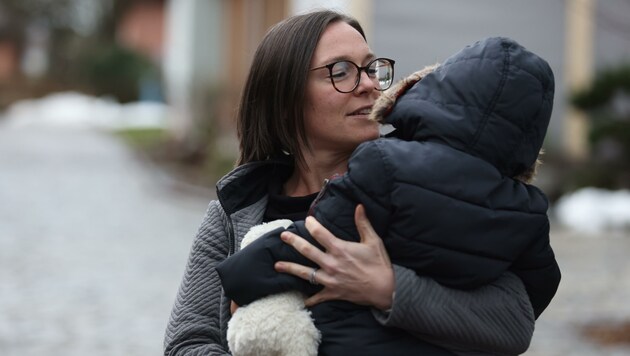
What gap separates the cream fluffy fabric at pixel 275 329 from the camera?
6.47ft

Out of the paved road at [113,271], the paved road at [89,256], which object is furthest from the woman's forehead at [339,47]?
the paved road at [89,256]

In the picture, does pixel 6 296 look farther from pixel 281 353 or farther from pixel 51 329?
pixel 281 353

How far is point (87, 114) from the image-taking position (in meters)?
43.2

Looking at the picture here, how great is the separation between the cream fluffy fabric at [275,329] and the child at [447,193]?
2cm

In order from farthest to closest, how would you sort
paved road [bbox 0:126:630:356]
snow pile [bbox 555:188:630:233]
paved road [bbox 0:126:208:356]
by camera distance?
snow pile [bbox 555:188:630:233]
paved road [bbox 0:126:208:356]
paved road [bbox 0:126:630:356]

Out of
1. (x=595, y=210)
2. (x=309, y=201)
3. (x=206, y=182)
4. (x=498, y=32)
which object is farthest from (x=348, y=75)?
(x=206, y=182)

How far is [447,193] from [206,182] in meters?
16.0

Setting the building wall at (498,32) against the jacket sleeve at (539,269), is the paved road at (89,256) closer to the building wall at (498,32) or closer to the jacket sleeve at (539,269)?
the building wall at (498,32)

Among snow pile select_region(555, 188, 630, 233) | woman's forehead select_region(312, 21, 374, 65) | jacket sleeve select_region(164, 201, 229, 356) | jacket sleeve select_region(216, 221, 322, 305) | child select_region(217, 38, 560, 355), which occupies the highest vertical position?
woman's forehead select_region(312, 21, 374, 65)

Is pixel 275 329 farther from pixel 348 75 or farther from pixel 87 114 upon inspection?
pixel 87 114

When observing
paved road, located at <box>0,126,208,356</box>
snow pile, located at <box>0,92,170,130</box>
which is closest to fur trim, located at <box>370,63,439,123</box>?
paved road, located at <box>0,126,208,356</box>

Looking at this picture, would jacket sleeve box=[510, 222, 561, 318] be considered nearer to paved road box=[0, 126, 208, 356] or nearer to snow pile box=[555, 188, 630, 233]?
paved road box=[0, 126, 208, 356]

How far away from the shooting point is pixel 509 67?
1.98 metres

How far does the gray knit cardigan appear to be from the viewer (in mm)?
→ 1952
